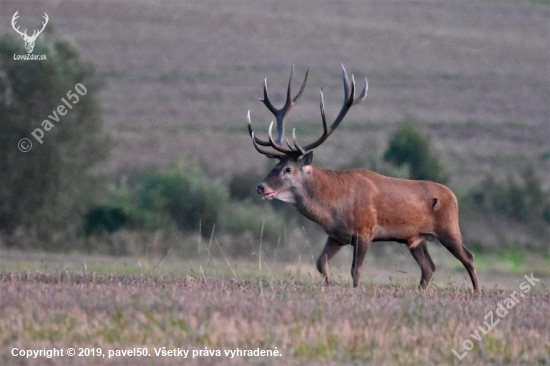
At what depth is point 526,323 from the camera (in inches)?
403

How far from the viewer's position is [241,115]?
166 ft

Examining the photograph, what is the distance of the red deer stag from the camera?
1441 cm

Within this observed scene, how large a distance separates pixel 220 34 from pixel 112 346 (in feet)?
184

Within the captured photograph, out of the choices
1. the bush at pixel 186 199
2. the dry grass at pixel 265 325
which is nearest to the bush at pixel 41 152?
the bush at pixel 186 199

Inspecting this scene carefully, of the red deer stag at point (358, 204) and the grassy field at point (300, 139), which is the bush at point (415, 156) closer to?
the grassy field at point (300, 139)

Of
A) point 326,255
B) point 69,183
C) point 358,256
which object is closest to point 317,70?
point 69,183

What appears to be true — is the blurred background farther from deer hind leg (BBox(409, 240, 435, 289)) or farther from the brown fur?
deer hind leg (BBox(409, 240, 435, 289))

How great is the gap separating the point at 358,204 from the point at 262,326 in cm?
534

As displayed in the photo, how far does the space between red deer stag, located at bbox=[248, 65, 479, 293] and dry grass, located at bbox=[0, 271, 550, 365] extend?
9.86 ft

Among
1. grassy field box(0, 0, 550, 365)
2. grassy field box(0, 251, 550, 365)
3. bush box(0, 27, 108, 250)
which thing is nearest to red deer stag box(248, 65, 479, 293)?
grassy field box(0, 0, 550, 365)

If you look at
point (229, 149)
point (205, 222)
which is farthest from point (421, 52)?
point (205, 222)

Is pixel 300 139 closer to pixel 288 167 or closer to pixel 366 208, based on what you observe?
pixel 288 167

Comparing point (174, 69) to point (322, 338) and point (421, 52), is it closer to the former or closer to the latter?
point (421, 52)

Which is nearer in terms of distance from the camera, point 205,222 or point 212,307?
point 212,307
